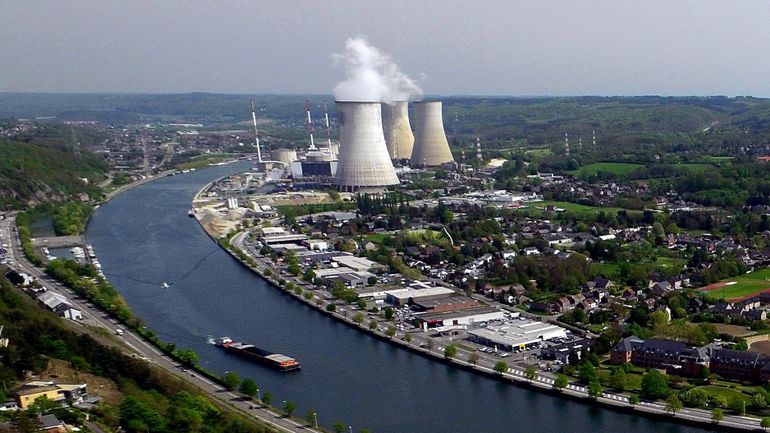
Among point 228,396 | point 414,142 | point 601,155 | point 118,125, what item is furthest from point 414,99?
point 118,125

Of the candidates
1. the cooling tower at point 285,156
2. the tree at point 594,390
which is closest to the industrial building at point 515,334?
the tree at point 594,390

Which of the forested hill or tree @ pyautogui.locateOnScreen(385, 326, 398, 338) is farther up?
the forested hill

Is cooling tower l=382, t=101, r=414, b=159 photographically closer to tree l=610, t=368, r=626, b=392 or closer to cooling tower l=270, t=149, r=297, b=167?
cooling tower l=270, t=149, r=297, b=167

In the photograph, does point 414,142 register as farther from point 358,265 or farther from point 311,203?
point 358,265

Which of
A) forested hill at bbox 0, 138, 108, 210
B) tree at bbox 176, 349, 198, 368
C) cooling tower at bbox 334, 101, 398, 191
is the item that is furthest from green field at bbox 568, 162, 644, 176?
tree at bbox 176, 349, 198, 368

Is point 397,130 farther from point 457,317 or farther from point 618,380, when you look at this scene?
point 618,380

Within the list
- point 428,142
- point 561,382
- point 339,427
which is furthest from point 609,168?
point 339,427
